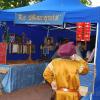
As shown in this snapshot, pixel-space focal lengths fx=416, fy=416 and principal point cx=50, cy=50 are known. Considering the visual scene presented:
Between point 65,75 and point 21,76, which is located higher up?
point 65,75

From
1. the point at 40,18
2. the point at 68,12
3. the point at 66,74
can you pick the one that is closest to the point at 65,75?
the point at 66,74

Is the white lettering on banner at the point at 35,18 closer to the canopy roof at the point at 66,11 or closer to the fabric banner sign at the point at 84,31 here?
the canopy roof at the point at 66,11

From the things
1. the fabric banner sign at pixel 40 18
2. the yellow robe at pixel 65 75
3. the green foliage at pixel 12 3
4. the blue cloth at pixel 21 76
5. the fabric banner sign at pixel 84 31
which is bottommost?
the blue cloth at pixel 21 76

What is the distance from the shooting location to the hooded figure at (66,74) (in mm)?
5789

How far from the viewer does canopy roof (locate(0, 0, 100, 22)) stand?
8.82 metres

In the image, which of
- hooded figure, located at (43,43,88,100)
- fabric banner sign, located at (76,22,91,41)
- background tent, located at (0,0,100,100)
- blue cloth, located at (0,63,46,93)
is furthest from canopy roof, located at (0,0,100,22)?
hooded figure, located at (43,43,88,100)

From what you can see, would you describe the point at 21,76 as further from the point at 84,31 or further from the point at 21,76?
the point at 84,31

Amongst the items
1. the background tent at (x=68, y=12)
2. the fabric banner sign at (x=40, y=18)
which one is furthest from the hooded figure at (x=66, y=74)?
the fabric banner sign at (x=40, y=18)

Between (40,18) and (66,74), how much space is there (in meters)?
4.14

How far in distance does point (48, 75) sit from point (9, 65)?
200 inches

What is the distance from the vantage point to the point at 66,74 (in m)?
5.77

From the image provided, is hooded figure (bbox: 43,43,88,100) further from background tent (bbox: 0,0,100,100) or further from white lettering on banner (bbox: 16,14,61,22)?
white lettering on banner (bbox: 16,14,61,22)

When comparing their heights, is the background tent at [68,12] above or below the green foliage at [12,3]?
below

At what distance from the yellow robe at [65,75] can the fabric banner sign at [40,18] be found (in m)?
3.46
